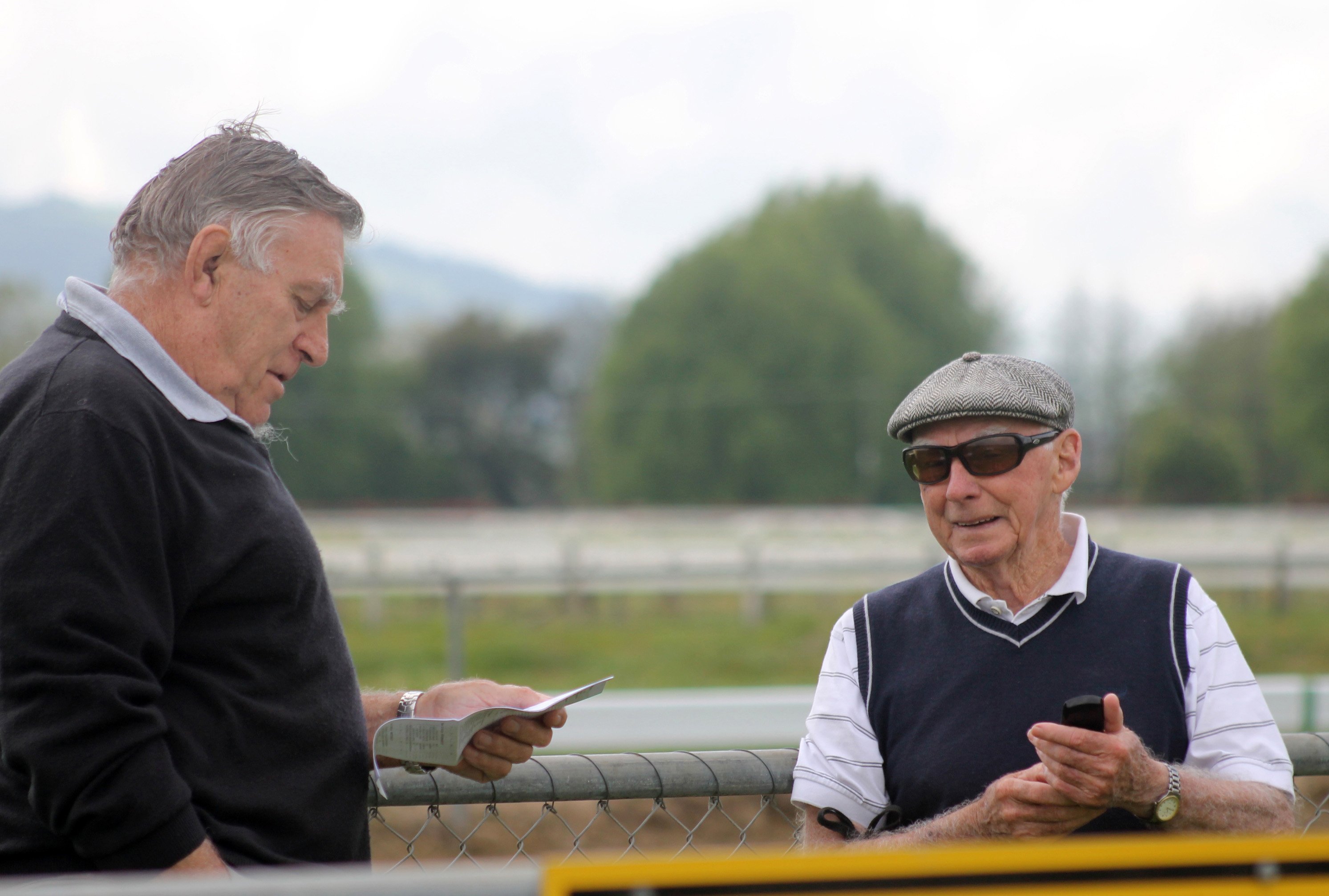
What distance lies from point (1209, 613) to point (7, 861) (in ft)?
6.92

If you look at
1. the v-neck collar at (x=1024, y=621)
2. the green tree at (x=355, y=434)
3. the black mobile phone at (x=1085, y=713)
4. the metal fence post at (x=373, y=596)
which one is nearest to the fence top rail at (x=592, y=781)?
the v-neck collar at (x=1024, y=621)

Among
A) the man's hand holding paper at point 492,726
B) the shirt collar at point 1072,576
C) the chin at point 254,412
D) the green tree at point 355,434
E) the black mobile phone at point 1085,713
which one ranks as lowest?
the green tree at point 355,434

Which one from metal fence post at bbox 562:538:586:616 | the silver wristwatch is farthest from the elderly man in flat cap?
metal fence post at bbox 562:538:586:616

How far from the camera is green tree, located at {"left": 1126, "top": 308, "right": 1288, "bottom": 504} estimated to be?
31.0 m

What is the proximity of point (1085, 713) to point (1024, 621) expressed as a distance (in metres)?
0.48

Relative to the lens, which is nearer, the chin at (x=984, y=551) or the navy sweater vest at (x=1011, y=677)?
the navy sweater vest at (x=1011, y=677)

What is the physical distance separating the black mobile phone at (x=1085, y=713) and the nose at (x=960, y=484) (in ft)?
2.02

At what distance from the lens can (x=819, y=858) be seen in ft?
3.77

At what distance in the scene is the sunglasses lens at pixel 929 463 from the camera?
256cm

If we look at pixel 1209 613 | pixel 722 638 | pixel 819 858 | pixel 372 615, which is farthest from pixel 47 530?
pixel 372 615

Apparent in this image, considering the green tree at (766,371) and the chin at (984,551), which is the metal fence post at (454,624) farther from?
the green tree at (766,371)

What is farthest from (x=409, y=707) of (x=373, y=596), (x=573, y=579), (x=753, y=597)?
(x=373, y=596)

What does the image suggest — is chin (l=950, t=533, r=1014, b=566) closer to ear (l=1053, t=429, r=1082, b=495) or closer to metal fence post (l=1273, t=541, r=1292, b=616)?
ear (l=1053, t=429, r=1082, b=495)

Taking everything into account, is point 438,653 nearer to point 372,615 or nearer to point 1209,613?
point 372,615
